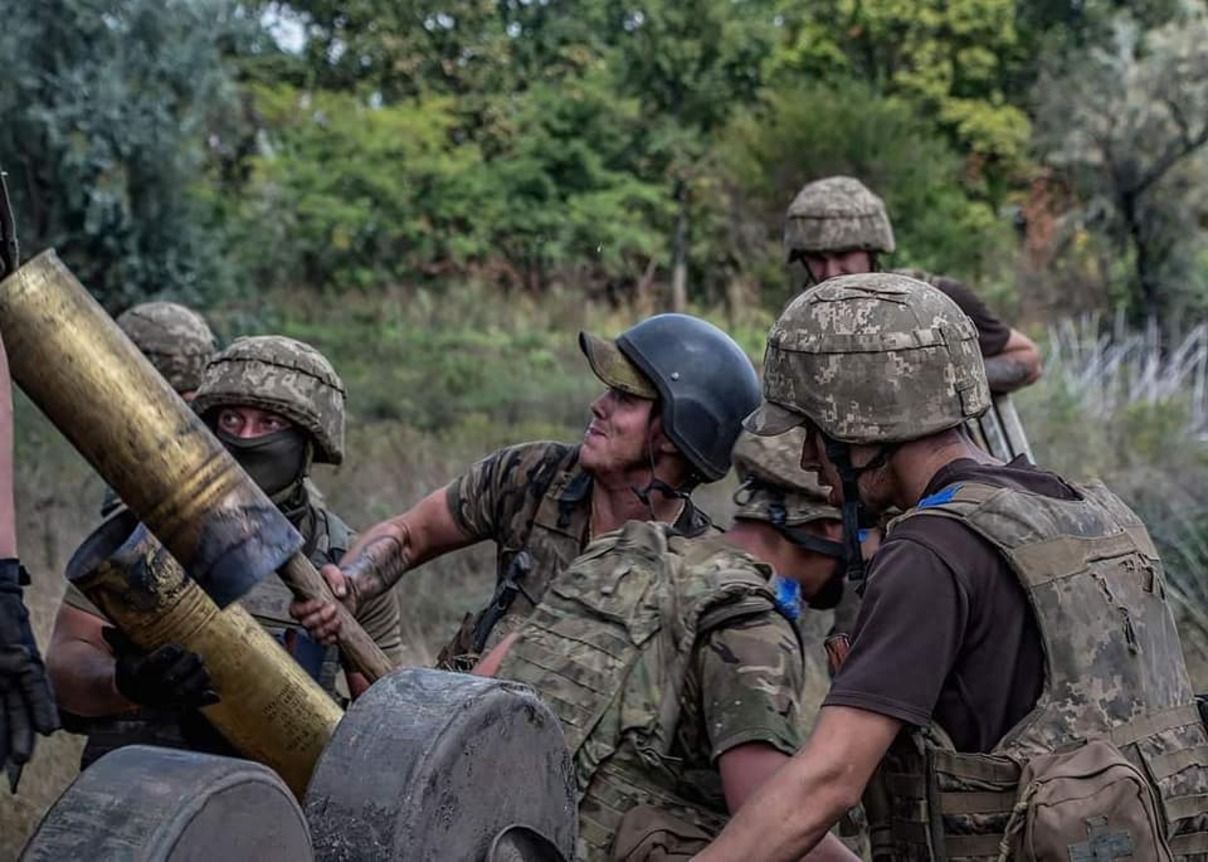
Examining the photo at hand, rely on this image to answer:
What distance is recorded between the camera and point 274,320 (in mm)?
18250

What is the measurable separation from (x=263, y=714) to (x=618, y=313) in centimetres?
1785

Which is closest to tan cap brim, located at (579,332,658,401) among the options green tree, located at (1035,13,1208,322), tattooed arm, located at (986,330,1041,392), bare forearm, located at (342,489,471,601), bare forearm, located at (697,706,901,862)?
bare forearm, located at (342,489,471,601)

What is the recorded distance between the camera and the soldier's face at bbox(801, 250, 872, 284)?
6.60 metres

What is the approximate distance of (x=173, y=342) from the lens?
6492mm

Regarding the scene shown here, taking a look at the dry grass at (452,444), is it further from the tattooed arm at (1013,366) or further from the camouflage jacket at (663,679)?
the camouflage jacket at (663,679)

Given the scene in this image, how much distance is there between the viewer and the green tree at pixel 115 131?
15.6 meters

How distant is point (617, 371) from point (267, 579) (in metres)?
0.98

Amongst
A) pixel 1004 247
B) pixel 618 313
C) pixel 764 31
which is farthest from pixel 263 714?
pixel 764 31

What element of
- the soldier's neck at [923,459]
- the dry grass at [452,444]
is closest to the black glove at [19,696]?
the soldier's neck at [923,459]

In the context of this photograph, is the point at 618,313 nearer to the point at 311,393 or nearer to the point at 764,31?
the point at 764,31

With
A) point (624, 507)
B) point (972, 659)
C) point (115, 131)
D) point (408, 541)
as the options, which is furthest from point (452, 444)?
point (972, 659)

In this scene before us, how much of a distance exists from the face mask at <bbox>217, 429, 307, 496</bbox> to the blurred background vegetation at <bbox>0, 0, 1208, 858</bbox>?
2.63 meters

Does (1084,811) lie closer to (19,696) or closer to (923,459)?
(923,459)

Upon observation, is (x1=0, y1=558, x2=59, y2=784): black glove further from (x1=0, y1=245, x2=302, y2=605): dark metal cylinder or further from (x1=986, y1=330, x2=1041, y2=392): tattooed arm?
(x1=986, y1=330, x2=1041, y2=392): tattooed arm
